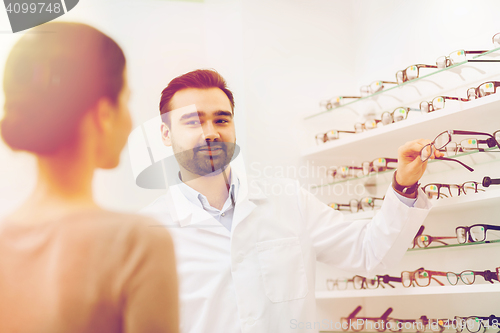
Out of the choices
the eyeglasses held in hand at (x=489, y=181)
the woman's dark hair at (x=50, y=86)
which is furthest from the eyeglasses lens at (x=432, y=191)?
the woman's dark hair at (x=50, y=86)

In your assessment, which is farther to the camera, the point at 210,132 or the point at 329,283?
the point at 329,283

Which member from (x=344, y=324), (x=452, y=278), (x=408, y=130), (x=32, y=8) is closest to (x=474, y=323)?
(x=452, y=278)

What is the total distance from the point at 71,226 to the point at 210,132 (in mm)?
355

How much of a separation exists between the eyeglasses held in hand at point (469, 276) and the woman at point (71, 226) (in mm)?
682

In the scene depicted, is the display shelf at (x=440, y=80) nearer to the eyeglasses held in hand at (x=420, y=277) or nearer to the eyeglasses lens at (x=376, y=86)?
the eyeglasses lens at (x=376, y=86)

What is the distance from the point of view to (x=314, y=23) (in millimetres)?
1225

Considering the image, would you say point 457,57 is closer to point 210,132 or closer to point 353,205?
point 353,205

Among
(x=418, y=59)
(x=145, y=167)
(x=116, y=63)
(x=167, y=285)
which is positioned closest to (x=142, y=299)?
(x=167, y=285)

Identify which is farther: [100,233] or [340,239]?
[340,239]

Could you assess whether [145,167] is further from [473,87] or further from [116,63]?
[473,87]

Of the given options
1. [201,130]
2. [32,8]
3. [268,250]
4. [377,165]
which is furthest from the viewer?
[377,165]

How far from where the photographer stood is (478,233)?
0.90 meters

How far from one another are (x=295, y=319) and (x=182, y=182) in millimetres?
371

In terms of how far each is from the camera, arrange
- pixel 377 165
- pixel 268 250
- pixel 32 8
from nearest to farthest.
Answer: pixel 32 8
pixel 268 250
pixel 377 165
